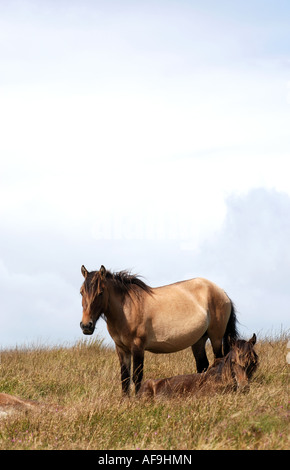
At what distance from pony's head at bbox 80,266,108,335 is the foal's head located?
2069 mm

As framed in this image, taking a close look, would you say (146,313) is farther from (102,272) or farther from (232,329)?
(232,329)

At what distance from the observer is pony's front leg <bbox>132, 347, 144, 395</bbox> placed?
378 inches

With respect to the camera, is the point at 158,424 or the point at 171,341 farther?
the point at 171,341

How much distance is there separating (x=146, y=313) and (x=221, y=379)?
1.80 metres

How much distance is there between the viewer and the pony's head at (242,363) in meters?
8.55

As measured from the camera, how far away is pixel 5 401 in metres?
7.64

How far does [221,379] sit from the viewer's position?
8695 mm

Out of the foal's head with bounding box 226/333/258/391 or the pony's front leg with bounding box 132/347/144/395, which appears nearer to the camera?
the foal's head with bounding box 226/333/258/391

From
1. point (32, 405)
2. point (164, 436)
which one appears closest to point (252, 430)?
point (164, 436)

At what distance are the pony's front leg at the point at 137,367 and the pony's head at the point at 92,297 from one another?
82 cm

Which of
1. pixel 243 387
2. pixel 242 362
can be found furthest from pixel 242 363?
pixel 243 387

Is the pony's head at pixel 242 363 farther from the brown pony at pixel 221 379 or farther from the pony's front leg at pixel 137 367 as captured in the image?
the pony's front leg at pixel 137 367

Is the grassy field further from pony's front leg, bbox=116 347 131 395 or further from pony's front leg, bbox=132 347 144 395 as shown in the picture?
pony's front leg, bbox=132 347 144 395

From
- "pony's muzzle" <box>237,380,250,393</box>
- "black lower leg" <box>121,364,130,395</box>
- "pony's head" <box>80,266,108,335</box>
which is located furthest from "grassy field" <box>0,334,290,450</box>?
"pony's head" <box>80,266,108,335</box>
